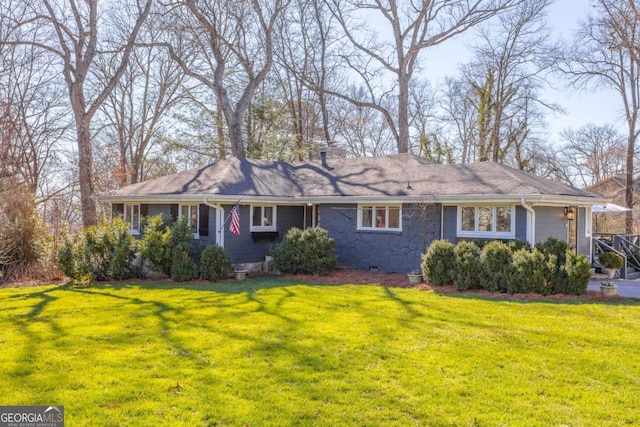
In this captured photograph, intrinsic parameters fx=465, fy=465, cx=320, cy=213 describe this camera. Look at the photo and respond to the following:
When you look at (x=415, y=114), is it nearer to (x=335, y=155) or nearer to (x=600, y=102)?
(x=335, y=155)

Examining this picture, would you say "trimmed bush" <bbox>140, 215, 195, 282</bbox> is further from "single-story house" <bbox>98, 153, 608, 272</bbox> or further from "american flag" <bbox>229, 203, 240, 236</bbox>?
"american flag" <bbox>229, 203, 240, 236</bbox>

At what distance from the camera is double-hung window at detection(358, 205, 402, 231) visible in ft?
42.4

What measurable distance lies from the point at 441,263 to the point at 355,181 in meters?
4.76

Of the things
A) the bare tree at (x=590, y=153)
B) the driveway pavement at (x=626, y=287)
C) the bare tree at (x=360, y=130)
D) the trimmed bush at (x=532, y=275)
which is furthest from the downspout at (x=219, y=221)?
the bare tree at (x=590, y=153)

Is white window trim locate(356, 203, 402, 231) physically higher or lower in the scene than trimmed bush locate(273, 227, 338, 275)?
higher

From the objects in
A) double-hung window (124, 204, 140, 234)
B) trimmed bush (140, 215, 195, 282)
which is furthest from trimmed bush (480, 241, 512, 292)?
double-hung window (124, 204, 140, 234)

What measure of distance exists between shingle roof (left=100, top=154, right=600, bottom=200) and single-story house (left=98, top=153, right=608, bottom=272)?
35mm

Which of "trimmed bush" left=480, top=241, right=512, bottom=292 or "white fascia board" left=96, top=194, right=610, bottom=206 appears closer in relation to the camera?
"trimmed bush" left=480, top=241, right=512, bottom=292

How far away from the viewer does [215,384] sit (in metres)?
4.71

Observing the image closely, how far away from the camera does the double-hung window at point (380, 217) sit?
12938 millimetres

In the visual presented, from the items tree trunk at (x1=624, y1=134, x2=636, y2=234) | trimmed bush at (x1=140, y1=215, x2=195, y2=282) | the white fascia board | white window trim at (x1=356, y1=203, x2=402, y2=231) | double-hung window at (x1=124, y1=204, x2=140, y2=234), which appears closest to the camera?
the white fascia board

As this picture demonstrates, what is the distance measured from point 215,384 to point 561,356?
4.13 m

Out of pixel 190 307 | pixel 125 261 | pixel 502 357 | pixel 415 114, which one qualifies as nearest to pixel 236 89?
pixel 415 114

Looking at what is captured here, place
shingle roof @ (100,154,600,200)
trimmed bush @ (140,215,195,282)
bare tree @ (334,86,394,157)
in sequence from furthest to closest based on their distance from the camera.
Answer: bare tree @ (334,86,394,157)
trimmed bush @ (140,215,195,282)
shingle roof @ (100,154,600,200)
